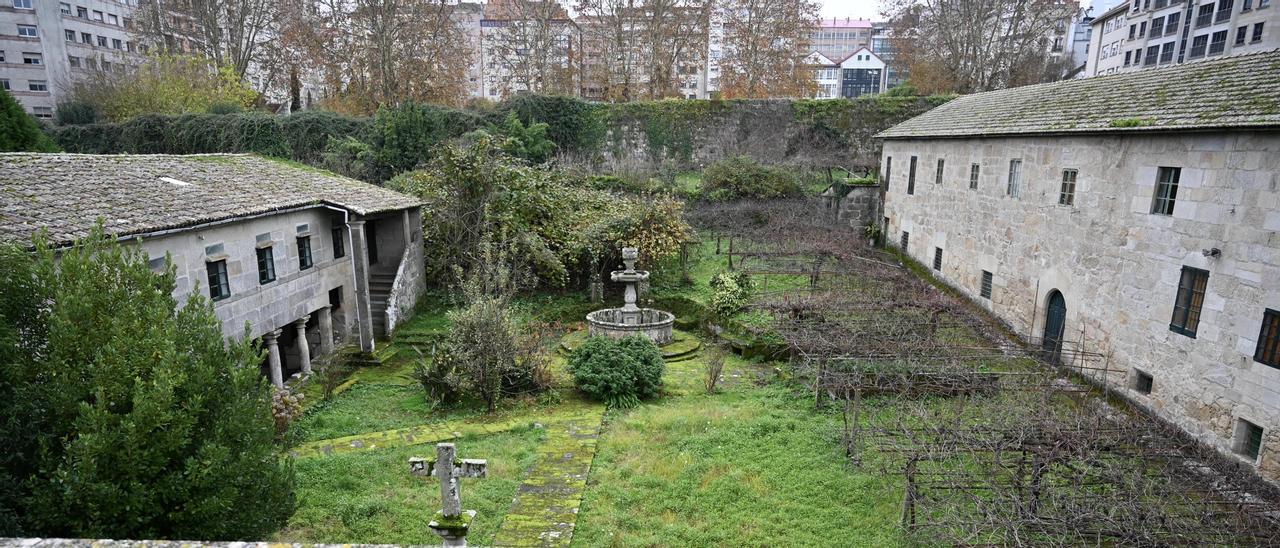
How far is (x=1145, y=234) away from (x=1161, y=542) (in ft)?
23.8

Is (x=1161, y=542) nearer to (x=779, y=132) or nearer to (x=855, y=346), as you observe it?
(x=855, y=346)

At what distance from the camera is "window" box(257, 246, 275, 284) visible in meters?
13.2

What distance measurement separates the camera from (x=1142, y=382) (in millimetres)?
11406

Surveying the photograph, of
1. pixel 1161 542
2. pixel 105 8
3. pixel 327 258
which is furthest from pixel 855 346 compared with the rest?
pixel 105 8

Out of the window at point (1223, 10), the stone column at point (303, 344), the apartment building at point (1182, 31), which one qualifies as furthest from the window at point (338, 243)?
the window at point (1223, 10)

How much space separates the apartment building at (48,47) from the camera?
133 ft

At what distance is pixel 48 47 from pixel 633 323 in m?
48.3

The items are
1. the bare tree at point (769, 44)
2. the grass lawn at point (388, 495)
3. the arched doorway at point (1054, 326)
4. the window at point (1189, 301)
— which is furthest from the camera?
the bare tree at point (769, 44)

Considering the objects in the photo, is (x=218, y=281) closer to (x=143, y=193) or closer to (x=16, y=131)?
(x=143, y=193)

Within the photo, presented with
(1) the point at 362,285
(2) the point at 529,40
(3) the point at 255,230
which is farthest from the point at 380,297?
(2) the point at 529,40

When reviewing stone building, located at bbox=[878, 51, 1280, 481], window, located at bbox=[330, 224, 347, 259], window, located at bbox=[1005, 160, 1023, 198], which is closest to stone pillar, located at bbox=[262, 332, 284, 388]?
window, located at bbox=[330, 224, 347, 259]

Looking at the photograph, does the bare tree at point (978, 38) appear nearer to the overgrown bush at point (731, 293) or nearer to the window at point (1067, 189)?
the window at point (1067, 189)

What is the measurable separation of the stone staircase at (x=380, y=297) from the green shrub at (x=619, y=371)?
6.94m

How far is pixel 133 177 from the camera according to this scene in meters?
12.2
